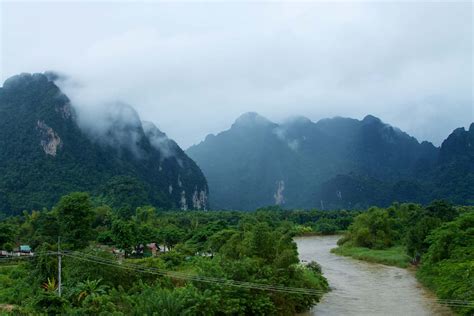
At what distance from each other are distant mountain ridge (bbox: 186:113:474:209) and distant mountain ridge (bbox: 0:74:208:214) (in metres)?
33.3

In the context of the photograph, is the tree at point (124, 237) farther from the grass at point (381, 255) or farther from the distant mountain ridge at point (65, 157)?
the distant mountain ridge at point (65, 157)

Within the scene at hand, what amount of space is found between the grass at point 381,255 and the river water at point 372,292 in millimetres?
791

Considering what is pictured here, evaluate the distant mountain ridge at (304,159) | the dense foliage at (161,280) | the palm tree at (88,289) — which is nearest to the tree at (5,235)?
the dense foliage at (161,280)

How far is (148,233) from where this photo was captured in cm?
3394

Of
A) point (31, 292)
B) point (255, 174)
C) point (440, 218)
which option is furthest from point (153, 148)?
point (31, 292)

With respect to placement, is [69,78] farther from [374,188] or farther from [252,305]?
[252,305]

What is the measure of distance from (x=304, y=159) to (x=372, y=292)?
12171 centimetres

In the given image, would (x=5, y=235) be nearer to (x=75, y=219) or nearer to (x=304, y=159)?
(x=75, y=219)

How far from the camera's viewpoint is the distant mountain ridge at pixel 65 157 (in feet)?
216

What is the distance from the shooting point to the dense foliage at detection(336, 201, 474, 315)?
62.3 feet

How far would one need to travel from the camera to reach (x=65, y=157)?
73.6 meters

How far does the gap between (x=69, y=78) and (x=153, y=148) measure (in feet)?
71.2

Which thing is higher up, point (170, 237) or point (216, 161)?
point (216, 161)

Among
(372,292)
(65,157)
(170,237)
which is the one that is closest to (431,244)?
(372,292)
